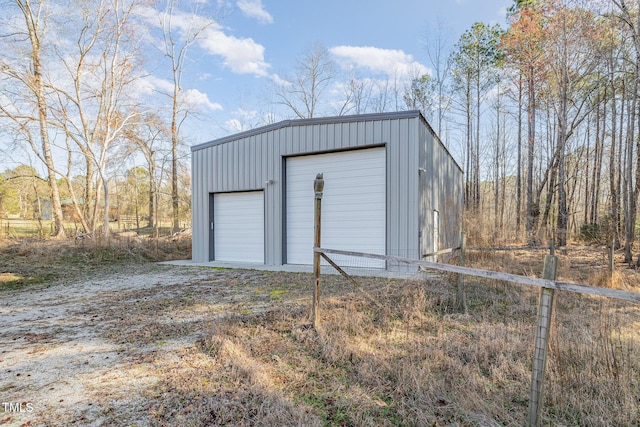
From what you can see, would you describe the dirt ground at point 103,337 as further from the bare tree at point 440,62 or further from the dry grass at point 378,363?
the bare tree at point 440,62

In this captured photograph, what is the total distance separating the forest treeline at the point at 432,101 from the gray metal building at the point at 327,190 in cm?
235

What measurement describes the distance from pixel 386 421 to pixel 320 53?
71.9 ft

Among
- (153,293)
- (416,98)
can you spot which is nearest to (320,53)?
(416,98)

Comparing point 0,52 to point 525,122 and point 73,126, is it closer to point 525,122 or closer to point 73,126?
point 73,126

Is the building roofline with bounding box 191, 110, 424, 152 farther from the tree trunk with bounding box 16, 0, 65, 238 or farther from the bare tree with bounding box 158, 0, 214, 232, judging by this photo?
the bare tree with bounding box 158, 0, 214, 232

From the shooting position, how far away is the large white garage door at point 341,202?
7.73m

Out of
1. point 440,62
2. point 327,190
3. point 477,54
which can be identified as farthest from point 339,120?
point 440,62

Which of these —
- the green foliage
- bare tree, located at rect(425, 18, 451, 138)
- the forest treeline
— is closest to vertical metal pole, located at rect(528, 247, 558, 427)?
the forest treeline

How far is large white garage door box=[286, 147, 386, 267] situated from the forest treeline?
9.64 ft

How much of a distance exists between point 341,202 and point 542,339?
256 inches

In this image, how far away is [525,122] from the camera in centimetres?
1697

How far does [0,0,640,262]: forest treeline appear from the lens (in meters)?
11.2

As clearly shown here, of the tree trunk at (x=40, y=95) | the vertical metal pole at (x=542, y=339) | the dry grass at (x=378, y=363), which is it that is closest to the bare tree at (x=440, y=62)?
the dry grass at (x=378, y=363)

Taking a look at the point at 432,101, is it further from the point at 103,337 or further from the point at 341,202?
the point at 103,337
